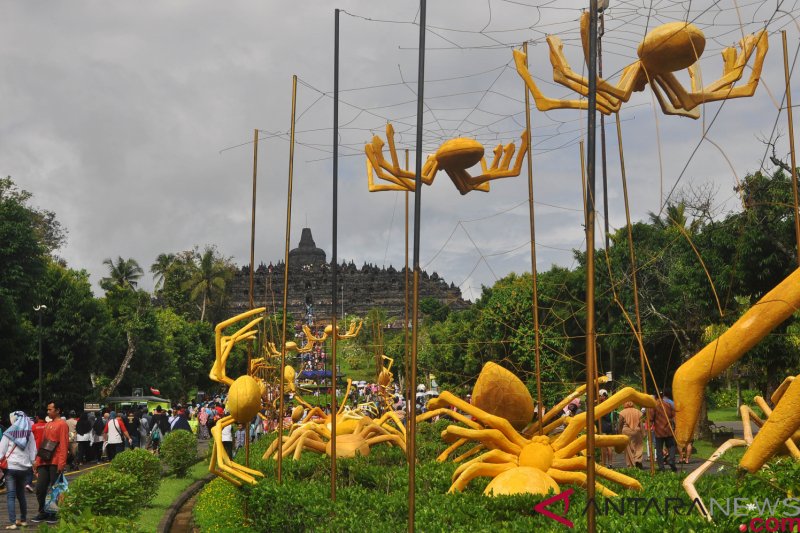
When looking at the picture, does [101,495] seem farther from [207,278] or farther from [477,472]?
[207,278]

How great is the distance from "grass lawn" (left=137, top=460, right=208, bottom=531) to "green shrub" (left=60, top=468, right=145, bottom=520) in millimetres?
378

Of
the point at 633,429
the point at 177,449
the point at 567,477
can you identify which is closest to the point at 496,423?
the point at 567,477

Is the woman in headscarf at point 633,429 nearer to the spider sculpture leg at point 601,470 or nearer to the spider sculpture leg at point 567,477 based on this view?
the spider sculpture leg at point 601,470

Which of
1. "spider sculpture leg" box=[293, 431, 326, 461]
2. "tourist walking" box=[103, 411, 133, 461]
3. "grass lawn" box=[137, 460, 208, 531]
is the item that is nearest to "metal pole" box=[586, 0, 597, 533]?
"grass lawn" box=[137, 460, 208, 531]

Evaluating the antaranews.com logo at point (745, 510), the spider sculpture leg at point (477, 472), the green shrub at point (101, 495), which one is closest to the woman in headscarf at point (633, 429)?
the spider sculpture leg at point (477, 472)

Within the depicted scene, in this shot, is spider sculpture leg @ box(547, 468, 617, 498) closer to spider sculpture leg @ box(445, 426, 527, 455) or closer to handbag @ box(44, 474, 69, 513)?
spider sculpture leg @ box(445, 426, 527, 455)

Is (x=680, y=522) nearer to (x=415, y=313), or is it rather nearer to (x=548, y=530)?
(x=548, y=530)

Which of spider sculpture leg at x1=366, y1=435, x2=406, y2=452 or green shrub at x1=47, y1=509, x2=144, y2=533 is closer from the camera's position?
green shrub at x1=47, y1=509, x2=144, y2=533

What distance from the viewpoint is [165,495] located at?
15.6 meters

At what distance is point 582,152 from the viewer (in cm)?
1055

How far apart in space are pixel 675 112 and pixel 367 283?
342 feet

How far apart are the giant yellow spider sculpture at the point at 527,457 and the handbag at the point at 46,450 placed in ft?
19.3

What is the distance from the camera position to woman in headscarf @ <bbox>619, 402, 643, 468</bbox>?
46.6 ft

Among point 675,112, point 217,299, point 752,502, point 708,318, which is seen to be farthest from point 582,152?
point 217,299
